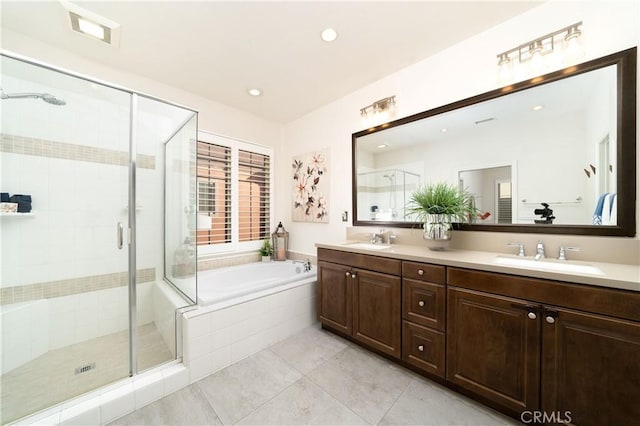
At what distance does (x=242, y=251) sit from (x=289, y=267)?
26.9 inches

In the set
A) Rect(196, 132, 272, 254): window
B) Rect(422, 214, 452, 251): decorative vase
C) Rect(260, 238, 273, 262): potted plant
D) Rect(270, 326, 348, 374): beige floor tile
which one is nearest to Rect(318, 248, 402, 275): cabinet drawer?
Rect(422, 214, 452, 251): decorative vase

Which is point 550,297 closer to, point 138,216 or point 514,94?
point 514,94

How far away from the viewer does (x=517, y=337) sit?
4.06ft

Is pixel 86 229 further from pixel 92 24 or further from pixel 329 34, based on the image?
pixel 329 34

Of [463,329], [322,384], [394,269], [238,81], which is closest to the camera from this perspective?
[463,329]

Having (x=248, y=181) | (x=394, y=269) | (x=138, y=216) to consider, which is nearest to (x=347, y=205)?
(x=394, y=269)

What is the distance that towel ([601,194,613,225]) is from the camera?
53.0 inches

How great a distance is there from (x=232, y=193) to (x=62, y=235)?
5.06ft

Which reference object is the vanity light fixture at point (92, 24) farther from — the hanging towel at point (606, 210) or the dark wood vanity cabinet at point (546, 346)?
the hanging towel at point (606, 210)

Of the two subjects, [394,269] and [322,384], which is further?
[394,269]

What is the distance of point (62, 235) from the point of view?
192 cm

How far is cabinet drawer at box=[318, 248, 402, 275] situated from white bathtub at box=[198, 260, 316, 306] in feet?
1.51

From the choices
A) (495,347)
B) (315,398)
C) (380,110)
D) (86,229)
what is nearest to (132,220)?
(86,229)

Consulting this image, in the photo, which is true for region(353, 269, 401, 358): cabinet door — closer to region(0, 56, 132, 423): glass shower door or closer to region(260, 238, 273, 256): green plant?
region(260, 238, 273, 256): green plant
